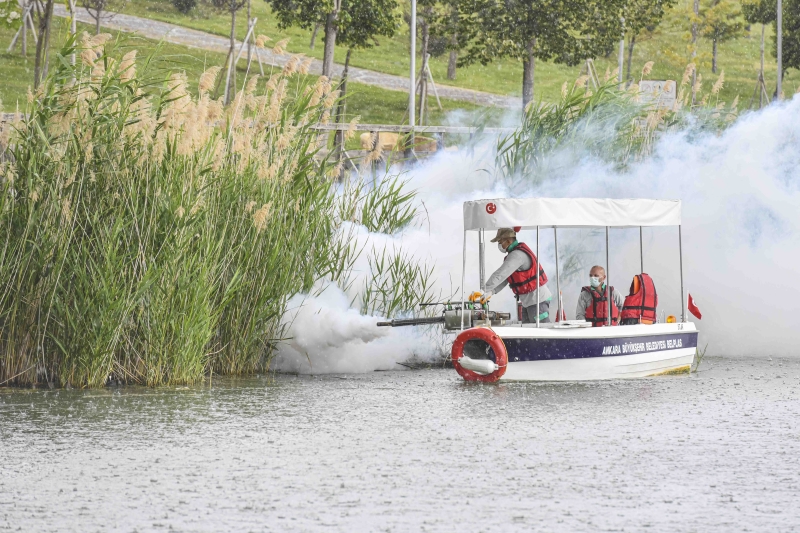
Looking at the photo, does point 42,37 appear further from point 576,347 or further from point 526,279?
point 576,347

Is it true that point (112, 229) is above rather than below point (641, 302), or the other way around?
above

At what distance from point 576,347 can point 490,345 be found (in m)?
1.05

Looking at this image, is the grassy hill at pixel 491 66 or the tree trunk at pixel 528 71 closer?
the tree trunk at pixel 528 71

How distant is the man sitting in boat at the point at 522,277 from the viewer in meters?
16.1

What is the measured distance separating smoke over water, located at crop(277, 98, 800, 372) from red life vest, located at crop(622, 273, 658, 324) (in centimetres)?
277

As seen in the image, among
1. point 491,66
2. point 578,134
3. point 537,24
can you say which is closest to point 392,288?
point 578,134

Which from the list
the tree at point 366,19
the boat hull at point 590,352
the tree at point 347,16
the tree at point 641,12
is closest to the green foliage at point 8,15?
the boat hull at point 590,352

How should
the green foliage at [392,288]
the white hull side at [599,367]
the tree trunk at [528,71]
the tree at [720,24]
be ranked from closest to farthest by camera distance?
1. the white hull side at [599,367]
2. the green foliage at [392,288]
3. the tree trunk at [528,71]
4. the tree at [720,24]

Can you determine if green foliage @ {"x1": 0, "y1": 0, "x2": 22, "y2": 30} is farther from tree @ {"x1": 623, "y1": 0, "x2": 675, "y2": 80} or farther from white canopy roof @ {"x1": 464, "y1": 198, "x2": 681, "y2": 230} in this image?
tree @ {"x1": 623, "y1": 0, "x2": 675, "y2": 80}

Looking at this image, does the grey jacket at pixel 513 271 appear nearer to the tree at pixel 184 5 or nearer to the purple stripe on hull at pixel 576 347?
the purple stripe on hull at pixel 576 347

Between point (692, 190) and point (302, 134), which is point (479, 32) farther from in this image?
point (302, 134)

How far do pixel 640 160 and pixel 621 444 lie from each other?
38.1 feet

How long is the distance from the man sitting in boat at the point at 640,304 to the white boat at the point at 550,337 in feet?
1.05

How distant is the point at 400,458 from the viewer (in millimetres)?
10172
